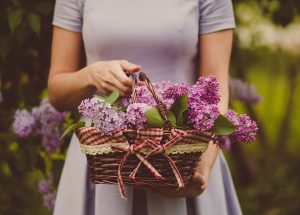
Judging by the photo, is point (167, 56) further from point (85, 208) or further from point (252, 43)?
point (252, 43)

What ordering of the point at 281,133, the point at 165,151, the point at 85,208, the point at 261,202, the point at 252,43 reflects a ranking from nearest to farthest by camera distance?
the point at 165,151, the point at 85,208, the point at 252,43, the point at 261,202, the point at 281,133

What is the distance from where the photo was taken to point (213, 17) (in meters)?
2.19

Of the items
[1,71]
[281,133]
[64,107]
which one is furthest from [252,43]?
[64,107]

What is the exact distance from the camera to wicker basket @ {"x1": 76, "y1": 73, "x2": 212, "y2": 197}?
5.62 ft

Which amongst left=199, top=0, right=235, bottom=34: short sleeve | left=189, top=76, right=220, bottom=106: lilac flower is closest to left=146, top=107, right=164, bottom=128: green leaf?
left=189, top=76, right=220, bottom=106: lilac flower

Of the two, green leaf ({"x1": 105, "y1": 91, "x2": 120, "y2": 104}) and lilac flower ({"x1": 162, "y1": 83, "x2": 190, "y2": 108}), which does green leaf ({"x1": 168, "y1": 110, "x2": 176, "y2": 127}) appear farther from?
green leaf ({"x1": 105, "y1": 91, "x2": 120, "y2": 104})

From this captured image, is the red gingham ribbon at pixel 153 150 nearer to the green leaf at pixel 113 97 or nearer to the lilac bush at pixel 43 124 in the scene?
the green leaf at pixel 113 97

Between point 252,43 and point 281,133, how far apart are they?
6.94 feet

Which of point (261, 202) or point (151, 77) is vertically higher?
point (151, 77)

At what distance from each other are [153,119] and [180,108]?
84 millimetres

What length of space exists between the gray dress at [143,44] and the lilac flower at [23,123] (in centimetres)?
49

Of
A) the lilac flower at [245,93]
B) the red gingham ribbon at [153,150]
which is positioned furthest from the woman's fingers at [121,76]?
the lilac flower at [245,93]

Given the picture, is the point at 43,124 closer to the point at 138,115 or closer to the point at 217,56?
the point at 217,56

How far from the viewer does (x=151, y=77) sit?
2176 mm
